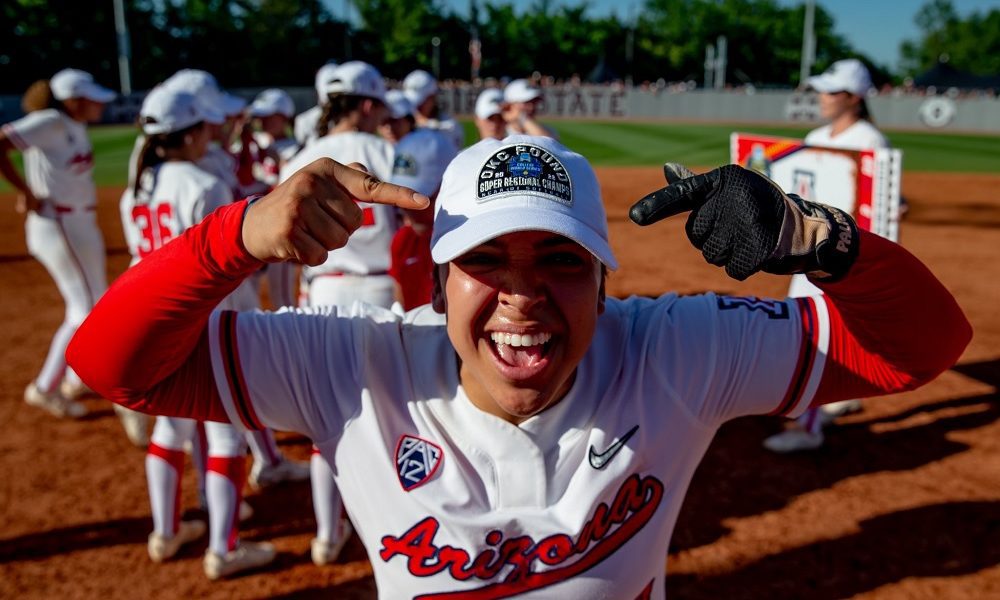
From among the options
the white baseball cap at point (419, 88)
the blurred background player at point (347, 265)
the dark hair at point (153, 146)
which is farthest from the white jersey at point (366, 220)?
the white baseball cap at point (419, 88)

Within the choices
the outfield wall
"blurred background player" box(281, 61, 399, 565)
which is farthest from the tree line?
"blurred background player" box(281, 61, 399, 565)

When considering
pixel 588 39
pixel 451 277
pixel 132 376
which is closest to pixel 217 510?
pixel 132 376

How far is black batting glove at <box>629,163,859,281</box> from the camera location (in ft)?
4.77

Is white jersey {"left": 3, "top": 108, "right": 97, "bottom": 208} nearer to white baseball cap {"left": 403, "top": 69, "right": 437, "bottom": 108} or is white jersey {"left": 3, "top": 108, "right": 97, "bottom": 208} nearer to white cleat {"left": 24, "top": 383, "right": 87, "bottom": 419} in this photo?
white cleat {"left": 24, "top": 383, "right": 87, "bottom": 419}

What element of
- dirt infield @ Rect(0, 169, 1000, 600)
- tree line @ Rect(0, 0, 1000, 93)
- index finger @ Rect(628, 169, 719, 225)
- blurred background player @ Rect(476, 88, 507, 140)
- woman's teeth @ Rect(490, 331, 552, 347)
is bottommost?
dirt infield @ Rect(0, 169, 1000, 600)

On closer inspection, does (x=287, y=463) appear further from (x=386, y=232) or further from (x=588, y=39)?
(x=588, y=39)

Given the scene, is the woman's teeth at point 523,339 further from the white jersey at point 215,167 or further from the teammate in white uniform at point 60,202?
the teammate in white uniform at point 60,202

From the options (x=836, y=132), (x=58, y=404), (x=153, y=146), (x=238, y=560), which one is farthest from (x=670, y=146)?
(x=238, y=560)

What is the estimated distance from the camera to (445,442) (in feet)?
5.49

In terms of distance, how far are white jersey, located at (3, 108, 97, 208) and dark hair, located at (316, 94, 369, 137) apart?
2.74 metres

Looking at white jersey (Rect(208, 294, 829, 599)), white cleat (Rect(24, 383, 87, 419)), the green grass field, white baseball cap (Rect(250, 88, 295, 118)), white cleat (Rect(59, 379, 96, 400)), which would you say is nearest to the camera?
white jersey (Rect(208, 294, 829, 599))

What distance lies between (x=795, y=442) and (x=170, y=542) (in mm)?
3763

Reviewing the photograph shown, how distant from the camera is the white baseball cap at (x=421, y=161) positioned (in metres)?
3.28

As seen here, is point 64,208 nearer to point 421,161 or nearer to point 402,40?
point 421,161
